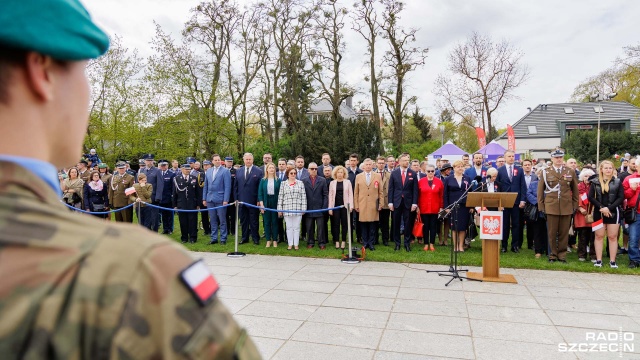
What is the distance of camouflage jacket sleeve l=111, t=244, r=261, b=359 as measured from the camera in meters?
0.58

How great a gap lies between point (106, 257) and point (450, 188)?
9.91m

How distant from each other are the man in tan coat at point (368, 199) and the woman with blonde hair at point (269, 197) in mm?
2076

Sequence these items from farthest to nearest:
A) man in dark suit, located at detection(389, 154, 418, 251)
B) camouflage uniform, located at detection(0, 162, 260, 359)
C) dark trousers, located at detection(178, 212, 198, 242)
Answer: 1. dark trousers, located at detection(178, 212, 198, 242)
2. man in dark suit, located at detection(389, 154, 418, 251)
3. camouflage uniform, located at detection(0, 162, 260, 359)

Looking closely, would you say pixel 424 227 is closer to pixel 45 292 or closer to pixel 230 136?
pixel 45 292

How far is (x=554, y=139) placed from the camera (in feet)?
148

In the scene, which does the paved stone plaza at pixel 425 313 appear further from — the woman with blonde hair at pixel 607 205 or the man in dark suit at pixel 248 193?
the man in dark suit at pixel 248 193

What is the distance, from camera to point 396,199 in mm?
10094

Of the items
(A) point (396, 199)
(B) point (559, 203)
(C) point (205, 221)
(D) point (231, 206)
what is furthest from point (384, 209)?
(C) point (205, 221)

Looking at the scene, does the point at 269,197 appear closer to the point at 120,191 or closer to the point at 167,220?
the point at 167,220

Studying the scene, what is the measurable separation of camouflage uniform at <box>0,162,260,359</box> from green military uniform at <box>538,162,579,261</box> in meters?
9.43

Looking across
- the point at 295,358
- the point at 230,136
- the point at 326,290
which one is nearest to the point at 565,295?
the point at 326,290

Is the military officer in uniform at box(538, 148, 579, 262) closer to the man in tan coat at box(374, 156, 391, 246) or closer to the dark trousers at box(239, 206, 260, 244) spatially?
the man in tan coat at box(374, 156, 391, 246)

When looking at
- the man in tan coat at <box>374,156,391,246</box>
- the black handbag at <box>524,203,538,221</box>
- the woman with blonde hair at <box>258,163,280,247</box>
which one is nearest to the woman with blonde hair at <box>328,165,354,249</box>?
the man in tan coat at <box>374,156,391,246</box>

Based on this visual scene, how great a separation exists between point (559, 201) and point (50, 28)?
9.59 meters
